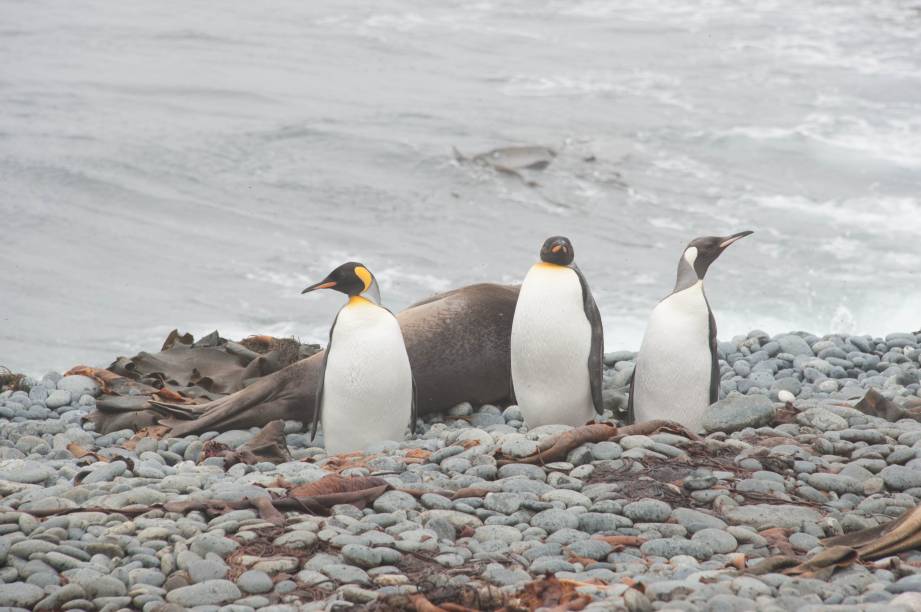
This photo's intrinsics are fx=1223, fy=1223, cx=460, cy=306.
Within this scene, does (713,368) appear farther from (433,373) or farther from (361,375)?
(361,375)

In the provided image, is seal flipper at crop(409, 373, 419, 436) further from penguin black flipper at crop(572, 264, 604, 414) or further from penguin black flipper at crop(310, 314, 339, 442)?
penguin black flipper at crop(572, 264, 604, 414)

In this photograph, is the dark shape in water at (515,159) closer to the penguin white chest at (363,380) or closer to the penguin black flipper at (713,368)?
the penguin black flipper at (713,368)

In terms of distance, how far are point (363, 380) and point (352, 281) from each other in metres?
0.55

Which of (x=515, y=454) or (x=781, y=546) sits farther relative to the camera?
(x=515, y=454)

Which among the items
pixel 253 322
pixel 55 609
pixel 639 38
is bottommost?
pixel 253 322

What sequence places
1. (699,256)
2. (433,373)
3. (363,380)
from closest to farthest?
(363,380)
(699,256)
(433,373)

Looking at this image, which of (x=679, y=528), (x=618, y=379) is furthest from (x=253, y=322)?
(x=679, y=528)

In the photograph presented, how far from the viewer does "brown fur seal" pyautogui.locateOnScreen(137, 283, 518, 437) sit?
6930 mm

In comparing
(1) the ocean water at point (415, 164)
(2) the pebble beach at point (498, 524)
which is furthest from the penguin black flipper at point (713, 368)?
(1) the ocean water at point (415, 164)

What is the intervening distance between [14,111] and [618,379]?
494 inches

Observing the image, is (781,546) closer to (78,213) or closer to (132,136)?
(78,213)

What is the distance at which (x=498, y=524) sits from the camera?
14.5 ft

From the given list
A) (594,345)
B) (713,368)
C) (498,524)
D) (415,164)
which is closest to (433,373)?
(594,345)

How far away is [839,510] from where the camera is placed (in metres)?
4.62
